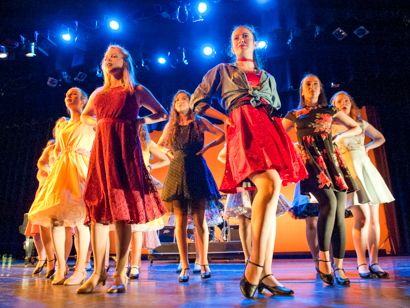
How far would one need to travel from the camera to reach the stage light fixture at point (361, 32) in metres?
4.91

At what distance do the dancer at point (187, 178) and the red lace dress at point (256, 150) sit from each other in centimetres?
93

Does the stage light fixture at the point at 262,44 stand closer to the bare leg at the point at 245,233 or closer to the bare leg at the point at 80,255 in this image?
the bare leg at the point at 245,233

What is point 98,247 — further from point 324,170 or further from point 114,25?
point 114,25

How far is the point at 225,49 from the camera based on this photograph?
5602mm

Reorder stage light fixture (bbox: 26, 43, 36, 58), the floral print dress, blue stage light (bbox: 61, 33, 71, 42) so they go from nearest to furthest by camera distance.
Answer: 1. the floral print dress
2. blue stage light (bbox: 61, 33, 71, 42)
3. stage light fixture (bbox: 26, 43, 36, 58)

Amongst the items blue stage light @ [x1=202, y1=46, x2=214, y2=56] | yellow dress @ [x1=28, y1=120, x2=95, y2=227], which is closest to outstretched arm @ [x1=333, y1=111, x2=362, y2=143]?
yellow dress @ [x1=28, y1=120, x2=95, y2=227]

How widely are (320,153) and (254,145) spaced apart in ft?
2.93

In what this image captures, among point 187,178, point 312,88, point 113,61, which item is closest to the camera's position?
point 113,61

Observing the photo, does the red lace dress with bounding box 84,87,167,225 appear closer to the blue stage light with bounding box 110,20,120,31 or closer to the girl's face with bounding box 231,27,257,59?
the girl's face with bounding box 231,27,257,59

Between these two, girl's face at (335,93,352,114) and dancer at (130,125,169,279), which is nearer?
dancer at (130,125,169,279)

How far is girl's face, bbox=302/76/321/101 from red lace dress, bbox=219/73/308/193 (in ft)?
2.83

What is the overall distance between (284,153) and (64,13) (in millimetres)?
4839

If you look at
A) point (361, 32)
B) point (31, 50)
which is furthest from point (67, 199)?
point (361, 32)

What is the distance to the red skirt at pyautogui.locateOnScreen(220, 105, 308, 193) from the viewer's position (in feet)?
4.89
